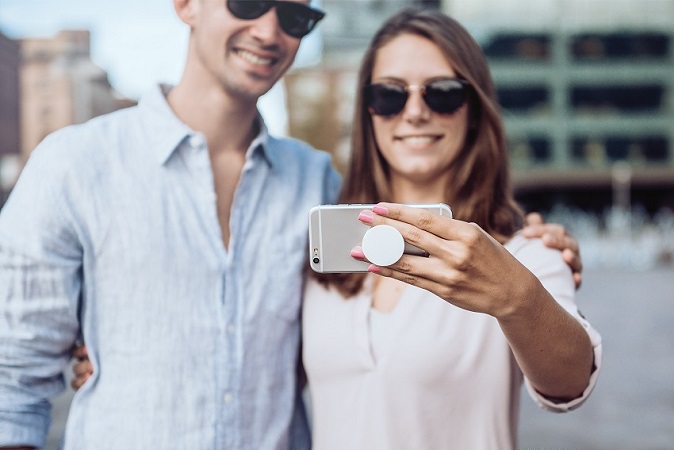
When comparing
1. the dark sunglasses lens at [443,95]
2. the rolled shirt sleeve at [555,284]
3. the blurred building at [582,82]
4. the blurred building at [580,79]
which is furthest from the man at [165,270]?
the blurred building at [580,79]

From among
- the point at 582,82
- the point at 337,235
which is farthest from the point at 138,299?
the point at 582,82

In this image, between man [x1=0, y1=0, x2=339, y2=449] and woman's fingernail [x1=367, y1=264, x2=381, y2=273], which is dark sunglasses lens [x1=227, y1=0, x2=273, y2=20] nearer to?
man [x1=0, y1=0, x2=339, y2=449]

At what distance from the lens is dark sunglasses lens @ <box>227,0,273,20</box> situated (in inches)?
80.6

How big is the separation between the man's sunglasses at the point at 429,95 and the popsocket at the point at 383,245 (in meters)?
0.91

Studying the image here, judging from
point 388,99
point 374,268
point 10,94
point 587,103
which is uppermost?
point 587,103

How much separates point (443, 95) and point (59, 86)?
296cm

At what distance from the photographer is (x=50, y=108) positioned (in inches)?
171

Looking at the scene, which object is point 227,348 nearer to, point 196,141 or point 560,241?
point 196,141

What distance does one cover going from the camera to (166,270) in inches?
79.2

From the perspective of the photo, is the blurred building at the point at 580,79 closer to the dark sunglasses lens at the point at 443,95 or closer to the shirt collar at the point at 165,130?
the dark sunglasses lens at the point at 443,95

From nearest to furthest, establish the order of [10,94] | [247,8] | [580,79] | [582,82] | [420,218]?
[420,218], [247,8], [10,94], [580,79], [582,82]

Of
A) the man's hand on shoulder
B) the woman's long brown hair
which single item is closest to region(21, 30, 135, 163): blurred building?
the woman's long brown hair

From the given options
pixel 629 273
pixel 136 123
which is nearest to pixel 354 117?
pixel 136 123

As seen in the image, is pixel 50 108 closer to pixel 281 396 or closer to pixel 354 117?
pixel 354 117
